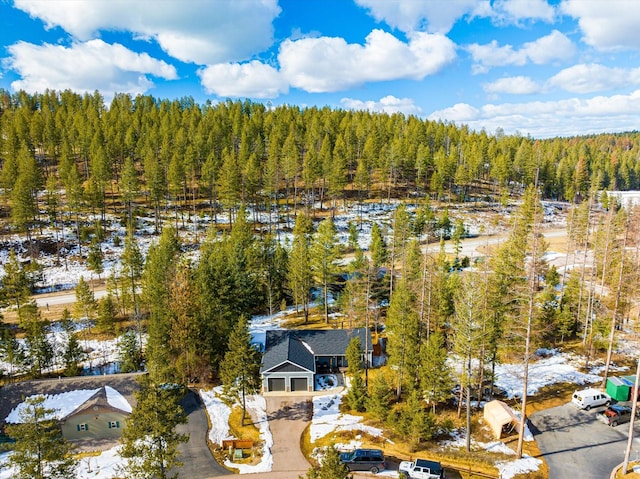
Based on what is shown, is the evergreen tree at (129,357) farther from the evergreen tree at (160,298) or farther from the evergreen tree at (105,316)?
the evergreen tree at (105,316)

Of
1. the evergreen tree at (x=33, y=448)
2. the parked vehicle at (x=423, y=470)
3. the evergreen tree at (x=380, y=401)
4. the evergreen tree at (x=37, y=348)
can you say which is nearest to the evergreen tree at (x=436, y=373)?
the evergreen tree at (x=380, y=401)

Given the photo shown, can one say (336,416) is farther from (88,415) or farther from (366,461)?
(88,415)

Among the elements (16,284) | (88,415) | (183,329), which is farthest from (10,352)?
(183,329)

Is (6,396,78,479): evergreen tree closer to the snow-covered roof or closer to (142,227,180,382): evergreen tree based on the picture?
(142,227,180,382): evergreen tree

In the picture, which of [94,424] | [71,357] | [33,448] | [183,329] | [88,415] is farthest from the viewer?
[71,357]

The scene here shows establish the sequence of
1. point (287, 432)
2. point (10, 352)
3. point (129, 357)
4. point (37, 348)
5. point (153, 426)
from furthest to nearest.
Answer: point (129, 357), point (37, 348), point (10, 352), point (287, 432), point (153, 426)

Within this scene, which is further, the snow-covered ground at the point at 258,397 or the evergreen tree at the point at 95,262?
the evergreen tree at the point at 95,262
